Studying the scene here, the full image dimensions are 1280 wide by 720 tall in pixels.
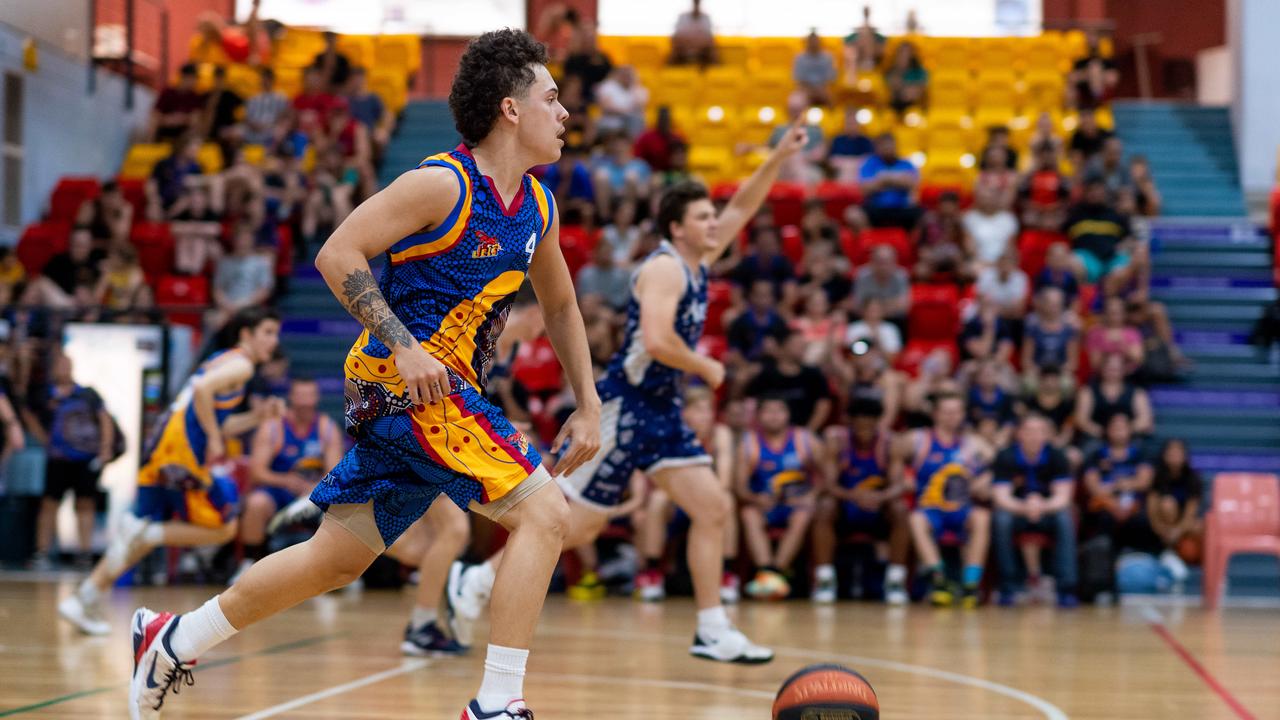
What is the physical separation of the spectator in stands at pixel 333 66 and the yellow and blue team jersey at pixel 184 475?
9632mm

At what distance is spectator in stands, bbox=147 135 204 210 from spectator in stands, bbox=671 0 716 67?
5918 mm

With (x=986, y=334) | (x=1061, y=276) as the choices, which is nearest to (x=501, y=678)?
(x=986, y=334)

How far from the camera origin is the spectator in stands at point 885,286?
12797mm

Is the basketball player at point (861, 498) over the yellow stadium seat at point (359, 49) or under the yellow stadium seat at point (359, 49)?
under

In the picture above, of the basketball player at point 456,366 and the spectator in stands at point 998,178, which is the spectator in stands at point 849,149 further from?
the basketball player at point 456,366

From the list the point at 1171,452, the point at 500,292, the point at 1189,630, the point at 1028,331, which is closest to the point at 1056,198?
the point at 1028,331

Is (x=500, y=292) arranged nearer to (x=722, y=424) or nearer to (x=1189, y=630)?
(x=1189, y=630)

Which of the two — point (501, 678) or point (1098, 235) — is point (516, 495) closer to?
point (501, 678)

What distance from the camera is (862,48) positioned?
1750 cm

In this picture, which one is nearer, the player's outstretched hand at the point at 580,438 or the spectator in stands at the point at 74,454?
the player's outstretched hand at the point at 580,438

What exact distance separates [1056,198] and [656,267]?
927cm

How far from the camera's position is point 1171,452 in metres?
11.3

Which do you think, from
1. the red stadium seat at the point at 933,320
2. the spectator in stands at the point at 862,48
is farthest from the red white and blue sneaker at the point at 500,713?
the spectator in stands at the point at 862,48

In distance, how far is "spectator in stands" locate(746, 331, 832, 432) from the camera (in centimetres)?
1162
